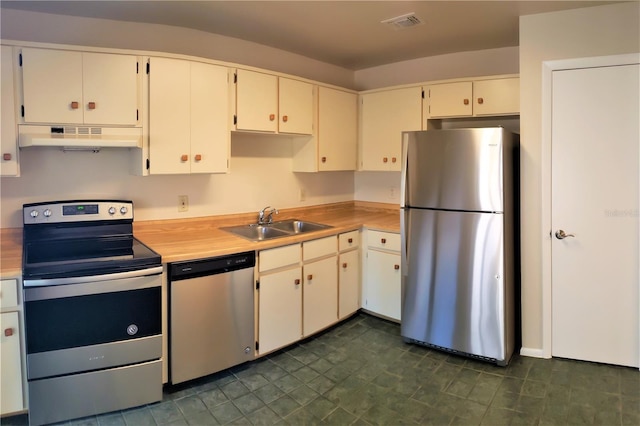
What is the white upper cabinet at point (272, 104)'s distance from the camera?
9.82 ft

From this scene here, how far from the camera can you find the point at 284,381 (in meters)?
2.58

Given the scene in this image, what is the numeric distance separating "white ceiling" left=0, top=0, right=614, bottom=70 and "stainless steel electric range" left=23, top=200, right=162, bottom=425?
1.41 m

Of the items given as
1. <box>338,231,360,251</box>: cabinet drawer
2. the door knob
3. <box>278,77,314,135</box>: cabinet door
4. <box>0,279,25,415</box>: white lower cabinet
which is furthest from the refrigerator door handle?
<box>0,279,25,415</box>: white lower cabinet

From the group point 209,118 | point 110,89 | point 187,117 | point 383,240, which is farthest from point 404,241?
point 110,89

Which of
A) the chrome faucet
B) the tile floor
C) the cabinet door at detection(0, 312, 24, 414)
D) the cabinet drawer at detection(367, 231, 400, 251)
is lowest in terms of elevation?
the tile floor

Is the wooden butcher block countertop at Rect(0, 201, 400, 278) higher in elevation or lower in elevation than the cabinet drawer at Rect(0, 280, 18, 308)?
higher

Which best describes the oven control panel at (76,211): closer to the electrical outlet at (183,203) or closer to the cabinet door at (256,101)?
the electrical outlet at (183,203)

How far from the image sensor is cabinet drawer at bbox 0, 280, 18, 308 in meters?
2.00

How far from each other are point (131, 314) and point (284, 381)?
1.03 meters

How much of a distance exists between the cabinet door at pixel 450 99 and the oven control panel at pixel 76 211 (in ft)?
8.47

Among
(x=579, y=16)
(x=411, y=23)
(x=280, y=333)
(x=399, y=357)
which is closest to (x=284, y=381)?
(x=280, y=333)

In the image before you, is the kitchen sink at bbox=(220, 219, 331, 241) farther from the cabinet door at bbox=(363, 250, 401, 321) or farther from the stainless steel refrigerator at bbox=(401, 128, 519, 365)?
the stainless steel refrigerator at bbox=(401, 128, 519, 365)

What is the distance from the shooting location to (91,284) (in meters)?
2.11

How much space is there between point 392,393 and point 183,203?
1.99 metres
